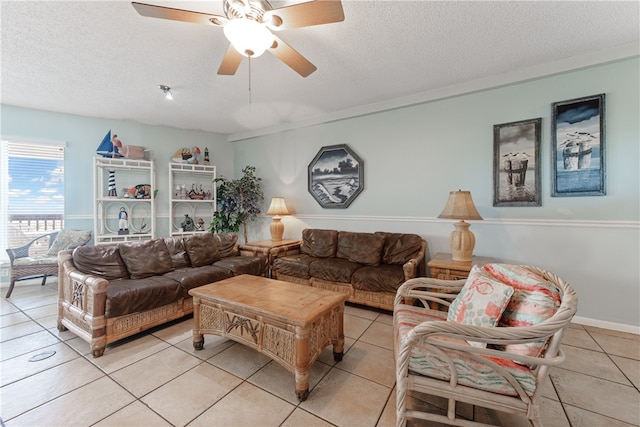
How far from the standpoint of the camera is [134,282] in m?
2.53

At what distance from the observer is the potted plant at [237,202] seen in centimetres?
492

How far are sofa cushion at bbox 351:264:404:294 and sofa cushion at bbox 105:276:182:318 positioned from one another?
1.93 metres

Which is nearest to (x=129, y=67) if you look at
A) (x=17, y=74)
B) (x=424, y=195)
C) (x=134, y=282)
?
(x=17, y=74)

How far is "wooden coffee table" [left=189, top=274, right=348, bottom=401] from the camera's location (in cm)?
170

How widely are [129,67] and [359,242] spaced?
329cm

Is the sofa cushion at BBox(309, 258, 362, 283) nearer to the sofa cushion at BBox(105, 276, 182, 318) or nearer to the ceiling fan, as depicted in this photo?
the sofa cushion at BBox(105, 276, 182, 318)

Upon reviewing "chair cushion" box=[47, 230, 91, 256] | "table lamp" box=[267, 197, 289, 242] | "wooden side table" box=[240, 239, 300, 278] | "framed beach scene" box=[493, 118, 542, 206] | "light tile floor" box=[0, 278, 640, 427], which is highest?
"framed beach scene" box=[493, 118, 542, 206]

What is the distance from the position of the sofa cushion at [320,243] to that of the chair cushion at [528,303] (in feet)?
7.89

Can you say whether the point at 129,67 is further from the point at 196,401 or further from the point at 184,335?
the point at 196,401

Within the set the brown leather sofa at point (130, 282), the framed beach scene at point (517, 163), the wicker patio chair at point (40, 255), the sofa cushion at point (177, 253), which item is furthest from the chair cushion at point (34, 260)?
the framed beach scene at point (517, 163)

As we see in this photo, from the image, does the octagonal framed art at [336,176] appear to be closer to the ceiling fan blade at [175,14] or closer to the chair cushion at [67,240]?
the ceiling fan blade at [175,14]

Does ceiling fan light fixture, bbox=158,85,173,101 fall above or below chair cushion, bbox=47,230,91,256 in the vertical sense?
above

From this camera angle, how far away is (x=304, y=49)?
7.95 ft

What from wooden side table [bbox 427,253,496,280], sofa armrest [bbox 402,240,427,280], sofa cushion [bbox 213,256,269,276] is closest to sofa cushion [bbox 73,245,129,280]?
sofa cushion [bbox 213,256,269,276]
